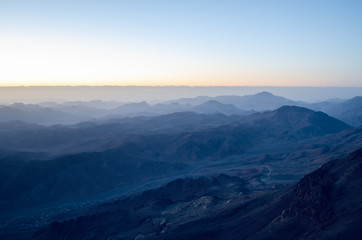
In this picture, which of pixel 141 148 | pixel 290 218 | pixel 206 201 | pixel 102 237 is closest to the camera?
pixel 290 218

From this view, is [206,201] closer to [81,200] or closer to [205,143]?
[81,200]

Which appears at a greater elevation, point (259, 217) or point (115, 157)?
point (259, 217)

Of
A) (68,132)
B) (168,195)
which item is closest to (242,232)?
(168,195)

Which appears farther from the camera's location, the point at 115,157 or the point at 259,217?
the point at 115,157

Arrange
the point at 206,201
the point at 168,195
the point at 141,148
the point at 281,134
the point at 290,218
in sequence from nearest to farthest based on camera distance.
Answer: the point at 290,218 → the point at 206,201 → the point at 168,195 → the point at 141,148 → the point at 281,134

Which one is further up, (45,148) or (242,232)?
(242,232)

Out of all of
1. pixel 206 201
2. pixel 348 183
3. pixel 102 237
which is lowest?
pixel 102 237

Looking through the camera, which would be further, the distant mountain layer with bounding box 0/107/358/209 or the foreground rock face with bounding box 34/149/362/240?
the distant mountain layer with bounding box 0/107/358/209

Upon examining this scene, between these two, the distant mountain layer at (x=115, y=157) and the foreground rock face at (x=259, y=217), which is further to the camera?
the distant mountain layer at (x=115, y=157)
